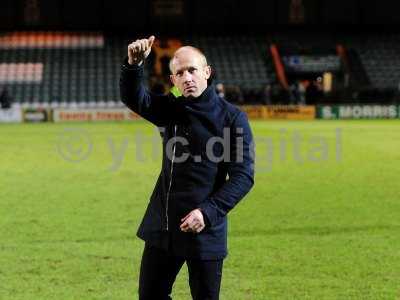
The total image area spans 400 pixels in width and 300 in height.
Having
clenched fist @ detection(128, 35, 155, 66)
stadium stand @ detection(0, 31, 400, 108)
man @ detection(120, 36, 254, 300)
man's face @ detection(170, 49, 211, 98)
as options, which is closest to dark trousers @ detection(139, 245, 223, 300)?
man @ detection(120, 36, 254, 300)

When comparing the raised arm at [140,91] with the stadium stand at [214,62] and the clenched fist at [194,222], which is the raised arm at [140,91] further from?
the stadium stand at [214,62]

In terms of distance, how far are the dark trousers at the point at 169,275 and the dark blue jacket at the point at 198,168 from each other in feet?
0.23

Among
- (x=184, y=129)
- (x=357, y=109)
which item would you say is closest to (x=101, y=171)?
(x=184, y=129)

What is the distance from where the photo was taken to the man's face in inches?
170

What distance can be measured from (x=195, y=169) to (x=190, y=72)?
52 cm

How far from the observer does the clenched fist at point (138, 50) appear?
4.18 metres

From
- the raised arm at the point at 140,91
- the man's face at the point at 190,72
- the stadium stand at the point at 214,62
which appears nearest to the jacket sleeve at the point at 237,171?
the man's face at the point at 190,72

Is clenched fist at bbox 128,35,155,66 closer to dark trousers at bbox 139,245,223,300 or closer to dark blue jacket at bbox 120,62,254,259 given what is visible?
dark blue jacket at bbox 120,62,254,259

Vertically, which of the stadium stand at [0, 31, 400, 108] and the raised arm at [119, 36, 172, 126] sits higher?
the raised arm at [119, 36, 172, 126]

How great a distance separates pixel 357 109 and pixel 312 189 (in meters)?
26.5

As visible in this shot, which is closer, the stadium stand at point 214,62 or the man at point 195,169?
the man at point 195,169

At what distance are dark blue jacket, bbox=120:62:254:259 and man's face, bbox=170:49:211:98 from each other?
51mm

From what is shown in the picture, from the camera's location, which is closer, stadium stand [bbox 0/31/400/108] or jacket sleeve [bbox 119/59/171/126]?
jacket sleeve [bbox 119/59/171/126]

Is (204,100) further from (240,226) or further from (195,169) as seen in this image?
(240,226)
